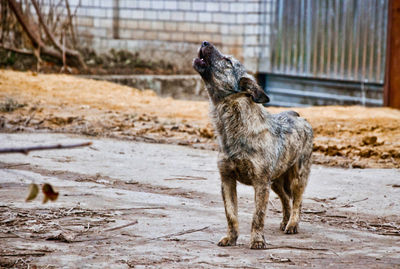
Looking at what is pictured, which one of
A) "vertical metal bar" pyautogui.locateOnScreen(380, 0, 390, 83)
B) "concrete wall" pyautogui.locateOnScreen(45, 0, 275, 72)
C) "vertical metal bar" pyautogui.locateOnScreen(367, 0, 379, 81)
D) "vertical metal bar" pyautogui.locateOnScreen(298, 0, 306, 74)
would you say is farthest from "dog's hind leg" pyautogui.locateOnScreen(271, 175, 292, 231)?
"concrete wall" pyautogui.locateOnScreen(45, 0, 275, 72)

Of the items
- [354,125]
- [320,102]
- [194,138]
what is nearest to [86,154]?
[194,138]

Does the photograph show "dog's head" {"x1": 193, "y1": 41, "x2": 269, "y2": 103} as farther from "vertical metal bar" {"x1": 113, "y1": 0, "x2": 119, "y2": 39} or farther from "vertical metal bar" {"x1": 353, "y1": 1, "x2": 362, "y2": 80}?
"vertical metal bar" {"x1": 113, "y1": 0, "x2": 119, "y2": 39}

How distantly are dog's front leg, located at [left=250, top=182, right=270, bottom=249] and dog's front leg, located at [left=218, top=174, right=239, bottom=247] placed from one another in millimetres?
135

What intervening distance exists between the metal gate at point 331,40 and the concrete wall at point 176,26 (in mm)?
437

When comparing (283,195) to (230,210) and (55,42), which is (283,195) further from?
(55,42)

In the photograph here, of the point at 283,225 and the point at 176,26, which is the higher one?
the point at 176,26

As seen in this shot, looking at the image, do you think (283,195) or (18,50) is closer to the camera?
(283,195)

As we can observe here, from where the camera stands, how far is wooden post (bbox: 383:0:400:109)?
12.5m

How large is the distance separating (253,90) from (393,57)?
8.34 m

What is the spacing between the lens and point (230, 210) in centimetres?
491

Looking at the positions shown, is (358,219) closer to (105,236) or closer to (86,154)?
(105,236)

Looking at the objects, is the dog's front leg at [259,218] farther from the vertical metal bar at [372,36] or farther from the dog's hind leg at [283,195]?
the vertical metal bar at [372,36]

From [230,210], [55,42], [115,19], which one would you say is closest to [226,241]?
[230,210]

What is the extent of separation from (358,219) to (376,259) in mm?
1337
